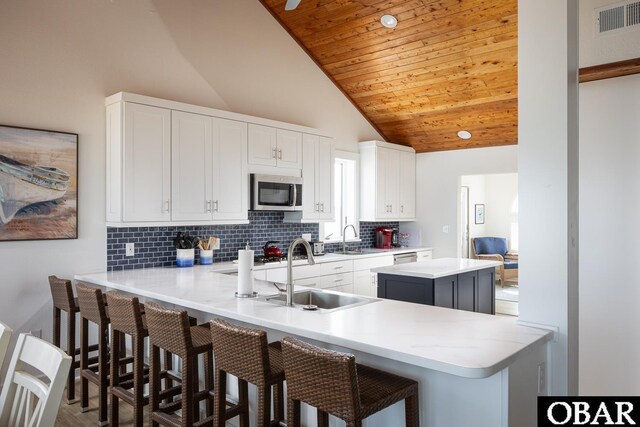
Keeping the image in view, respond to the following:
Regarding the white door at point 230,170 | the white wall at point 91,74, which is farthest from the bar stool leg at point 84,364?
the white door at point 230,170

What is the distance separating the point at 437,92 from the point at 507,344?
4286mm

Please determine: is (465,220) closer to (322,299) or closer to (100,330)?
(322,299)

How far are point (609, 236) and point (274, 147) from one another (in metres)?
3.09

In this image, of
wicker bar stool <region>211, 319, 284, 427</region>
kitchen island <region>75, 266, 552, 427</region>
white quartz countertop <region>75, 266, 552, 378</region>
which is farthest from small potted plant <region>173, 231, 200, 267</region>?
wicker bar stool <region>211, 319, 284, 427</region>

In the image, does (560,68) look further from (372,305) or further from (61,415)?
(61,415)

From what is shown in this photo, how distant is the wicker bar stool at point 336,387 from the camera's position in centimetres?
161

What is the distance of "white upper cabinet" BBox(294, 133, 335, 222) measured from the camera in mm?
5234

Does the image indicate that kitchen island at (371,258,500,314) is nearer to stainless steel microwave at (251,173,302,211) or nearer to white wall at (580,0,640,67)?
stainless steel microwave at (251,173,302,211)

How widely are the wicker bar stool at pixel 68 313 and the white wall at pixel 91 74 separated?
0.81 ft

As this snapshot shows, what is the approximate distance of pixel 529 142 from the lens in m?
2.13

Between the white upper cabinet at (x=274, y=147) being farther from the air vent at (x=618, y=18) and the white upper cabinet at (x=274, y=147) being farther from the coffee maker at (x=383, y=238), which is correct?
the air vent at (x=618, y=18)

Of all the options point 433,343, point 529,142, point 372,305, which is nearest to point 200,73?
point 372,305

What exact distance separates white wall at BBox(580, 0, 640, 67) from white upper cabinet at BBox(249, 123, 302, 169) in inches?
110

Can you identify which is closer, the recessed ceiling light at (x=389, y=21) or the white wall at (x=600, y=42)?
the white wall at (x=600, y=42)
